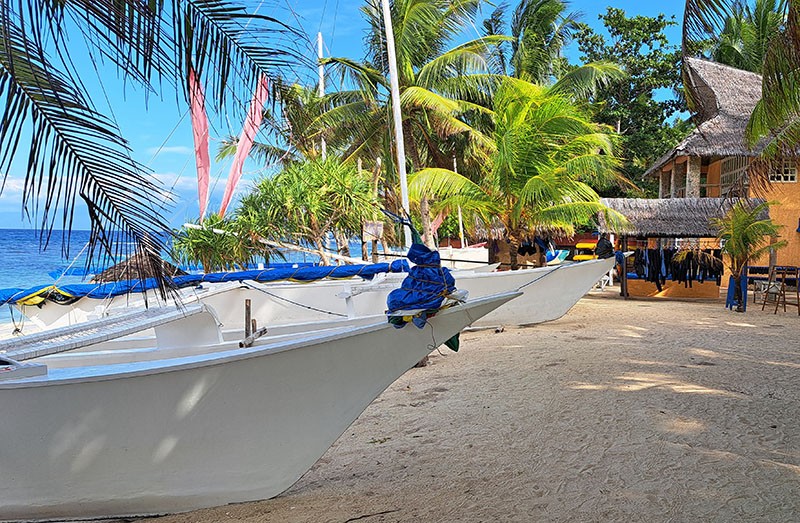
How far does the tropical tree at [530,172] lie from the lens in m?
12.5

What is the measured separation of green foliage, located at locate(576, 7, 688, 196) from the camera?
27328 mm

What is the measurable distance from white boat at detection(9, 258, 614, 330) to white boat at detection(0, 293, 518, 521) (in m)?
3.91

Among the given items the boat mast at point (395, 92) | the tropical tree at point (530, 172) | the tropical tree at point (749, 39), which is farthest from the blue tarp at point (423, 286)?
the tropical tree at point (749, 39)

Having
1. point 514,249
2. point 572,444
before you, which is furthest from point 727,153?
point 572,444

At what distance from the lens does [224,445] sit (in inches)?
166

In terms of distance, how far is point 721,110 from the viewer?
19703 mm

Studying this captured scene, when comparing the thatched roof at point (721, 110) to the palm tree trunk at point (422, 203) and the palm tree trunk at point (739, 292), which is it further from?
the palm tree trunk at point (422, 203)

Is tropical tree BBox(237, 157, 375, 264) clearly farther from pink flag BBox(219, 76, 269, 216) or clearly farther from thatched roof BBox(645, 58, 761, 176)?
thatched roof BBox(645, 58, 761, 176)

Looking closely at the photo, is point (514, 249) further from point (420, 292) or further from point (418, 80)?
point (420, 292)

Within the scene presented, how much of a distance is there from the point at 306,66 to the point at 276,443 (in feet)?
7.76

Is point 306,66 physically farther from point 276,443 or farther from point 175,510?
point 175,510

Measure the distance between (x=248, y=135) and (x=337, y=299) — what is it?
497 cm

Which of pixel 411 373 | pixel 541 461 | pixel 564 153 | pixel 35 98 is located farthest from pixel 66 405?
pixel 564 153

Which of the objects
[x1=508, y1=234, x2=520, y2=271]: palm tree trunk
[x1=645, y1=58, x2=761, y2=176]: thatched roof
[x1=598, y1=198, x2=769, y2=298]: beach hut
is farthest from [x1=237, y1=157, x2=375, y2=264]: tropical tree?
[x1=645, y1=58, x2=761, y2=176]: thatched roof
